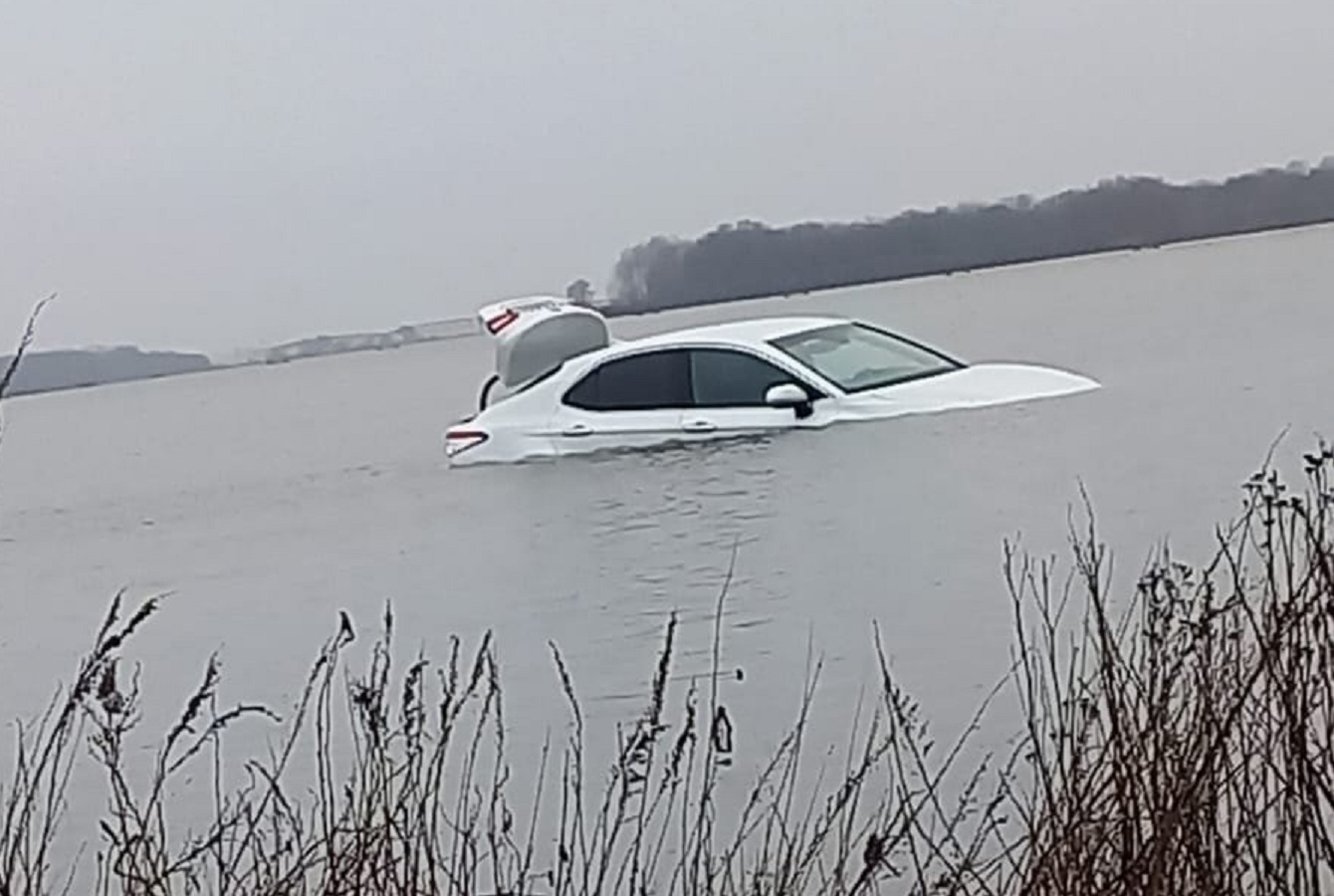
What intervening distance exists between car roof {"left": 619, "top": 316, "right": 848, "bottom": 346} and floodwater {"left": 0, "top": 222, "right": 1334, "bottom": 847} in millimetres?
829

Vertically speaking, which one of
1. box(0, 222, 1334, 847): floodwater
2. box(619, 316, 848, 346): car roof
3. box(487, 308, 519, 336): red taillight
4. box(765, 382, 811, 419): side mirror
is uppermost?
box(487, 308, 519, 336): red taillight

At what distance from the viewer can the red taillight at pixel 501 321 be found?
18.8m

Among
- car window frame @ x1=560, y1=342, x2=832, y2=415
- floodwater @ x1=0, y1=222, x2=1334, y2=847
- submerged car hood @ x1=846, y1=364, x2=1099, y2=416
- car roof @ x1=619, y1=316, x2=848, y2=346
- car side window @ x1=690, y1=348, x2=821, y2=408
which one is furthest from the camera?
car roof @ x1=619, y1=316, x2=848, y2=346

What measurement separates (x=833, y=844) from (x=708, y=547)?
627 centimetres

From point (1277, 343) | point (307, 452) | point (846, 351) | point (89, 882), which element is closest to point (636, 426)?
point (846, 351)

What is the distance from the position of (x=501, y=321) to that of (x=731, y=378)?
11.9 feet

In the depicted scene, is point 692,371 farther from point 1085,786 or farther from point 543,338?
point 1085,786

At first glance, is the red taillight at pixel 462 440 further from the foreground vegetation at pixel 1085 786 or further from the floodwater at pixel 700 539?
the foreground vegetation at pixel 1085 786

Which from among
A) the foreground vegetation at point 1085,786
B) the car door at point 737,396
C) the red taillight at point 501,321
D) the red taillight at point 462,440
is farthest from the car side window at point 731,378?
the foreground vegetation at point 1085,786

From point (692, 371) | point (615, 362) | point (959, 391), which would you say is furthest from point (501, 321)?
point (959, 391)

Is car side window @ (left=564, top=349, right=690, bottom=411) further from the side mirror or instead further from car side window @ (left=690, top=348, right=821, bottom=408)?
the side mirror

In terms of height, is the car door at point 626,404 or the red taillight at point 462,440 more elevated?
the car door at point 626,404

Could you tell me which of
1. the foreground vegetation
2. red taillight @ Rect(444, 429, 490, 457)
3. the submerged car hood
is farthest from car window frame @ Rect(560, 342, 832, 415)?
the foreground vegetation

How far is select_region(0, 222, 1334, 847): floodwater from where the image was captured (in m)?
9.16
